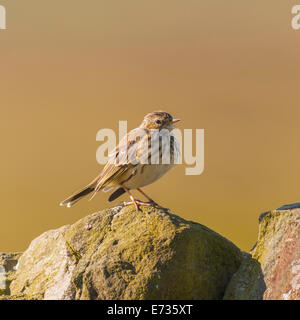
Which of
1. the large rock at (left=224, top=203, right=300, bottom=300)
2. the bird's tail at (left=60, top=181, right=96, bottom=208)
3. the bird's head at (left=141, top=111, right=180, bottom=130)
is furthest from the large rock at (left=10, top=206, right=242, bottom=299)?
the bird's head at (left=141, top=111, right=180, bottom=130)

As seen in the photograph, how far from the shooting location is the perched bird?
661 centimetres

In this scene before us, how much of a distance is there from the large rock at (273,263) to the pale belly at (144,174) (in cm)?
144

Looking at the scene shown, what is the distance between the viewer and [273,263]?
5.19 m

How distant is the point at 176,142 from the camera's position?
696cm

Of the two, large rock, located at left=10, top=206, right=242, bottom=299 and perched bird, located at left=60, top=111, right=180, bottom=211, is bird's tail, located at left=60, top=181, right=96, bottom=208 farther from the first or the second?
large rock, located at left=10, top=206, right=242, bottom=299

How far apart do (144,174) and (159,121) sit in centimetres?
83

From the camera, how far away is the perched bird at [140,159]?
21.7 feet

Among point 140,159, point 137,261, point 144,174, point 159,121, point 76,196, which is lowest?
point 137,261

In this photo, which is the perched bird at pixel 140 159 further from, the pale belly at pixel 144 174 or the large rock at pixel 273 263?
the large rock at pixel 273 263

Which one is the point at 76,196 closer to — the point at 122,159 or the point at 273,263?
the point at 122,159

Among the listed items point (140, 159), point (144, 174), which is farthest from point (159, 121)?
point (144, 174)

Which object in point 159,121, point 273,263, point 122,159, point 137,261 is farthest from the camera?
point 159,121
